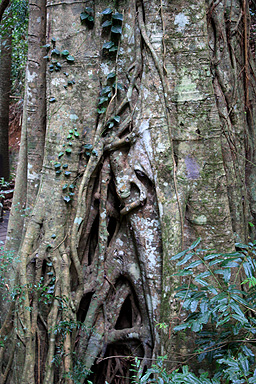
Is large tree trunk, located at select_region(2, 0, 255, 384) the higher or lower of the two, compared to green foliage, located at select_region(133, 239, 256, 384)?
higher

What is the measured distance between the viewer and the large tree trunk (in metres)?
2.50

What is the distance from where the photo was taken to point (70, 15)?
286cm

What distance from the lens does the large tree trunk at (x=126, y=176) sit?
8.20ft

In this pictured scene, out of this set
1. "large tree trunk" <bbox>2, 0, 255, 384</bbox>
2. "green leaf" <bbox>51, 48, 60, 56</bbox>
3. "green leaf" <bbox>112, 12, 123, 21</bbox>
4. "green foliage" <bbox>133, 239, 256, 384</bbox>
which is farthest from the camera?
"green leaf" <bbox>51, 48, 60, 56</bbox>

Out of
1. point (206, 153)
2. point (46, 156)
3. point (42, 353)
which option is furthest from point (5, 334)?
point (206, 153)

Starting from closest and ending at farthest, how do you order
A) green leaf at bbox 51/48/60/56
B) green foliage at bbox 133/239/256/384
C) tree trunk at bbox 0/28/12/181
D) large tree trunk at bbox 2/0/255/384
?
green foliage at bbox 133/239/256/384, large tree trunk at bbox 2/0/255/384, green leaf at bbox 51/48/60/56, tree trunk at bbox 0/28/12/181

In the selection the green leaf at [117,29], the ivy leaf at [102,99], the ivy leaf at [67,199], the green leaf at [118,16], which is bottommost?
the ivy leaf at [67,199]

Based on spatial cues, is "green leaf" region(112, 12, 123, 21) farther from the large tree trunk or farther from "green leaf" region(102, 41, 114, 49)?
"green leaf" region(102, 41, 114, 49)

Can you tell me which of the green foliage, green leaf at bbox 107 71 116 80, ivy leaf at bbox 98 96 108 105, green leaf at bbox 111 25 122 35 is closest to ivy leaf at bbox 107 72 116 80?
green leaf at bbox 107 71 116 80

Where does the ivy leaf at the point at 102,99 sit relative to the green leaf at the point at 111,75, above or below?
below

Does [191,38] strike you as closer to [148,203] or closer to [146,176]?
[146,176]

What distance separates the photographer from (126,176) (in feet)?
8.70

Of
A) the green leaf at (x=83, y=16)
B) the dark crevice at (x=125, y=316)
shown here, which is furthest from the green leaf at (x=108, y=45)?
the dark crevice at (x=125, y=316)

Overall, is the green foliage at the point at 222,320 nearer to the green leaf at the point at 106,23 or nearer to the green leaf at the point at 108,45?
the green leaf at the point at 108,45
